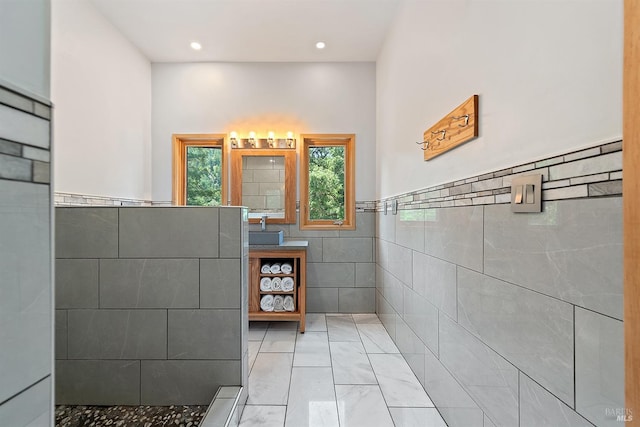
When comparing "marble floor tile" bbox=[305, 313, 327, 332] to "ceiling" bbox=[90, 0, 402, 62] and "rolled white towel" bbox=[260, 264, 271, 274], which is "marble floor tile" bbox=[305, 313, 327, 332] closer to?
"rolled white towel" bbox=[260, 264, 271, 274]

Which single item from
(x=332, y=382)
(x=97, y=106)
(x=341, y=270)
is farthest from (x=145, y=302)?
(x=341, y=270)

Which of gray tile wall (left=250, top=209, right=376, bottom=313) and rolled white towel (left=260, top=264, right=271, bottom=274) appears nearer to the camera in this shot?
rolled white towel (left=260, top=264, right=271, bottom=274)

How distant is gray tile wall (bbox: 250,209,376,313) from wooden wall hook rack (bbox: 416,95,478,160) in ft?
5.64

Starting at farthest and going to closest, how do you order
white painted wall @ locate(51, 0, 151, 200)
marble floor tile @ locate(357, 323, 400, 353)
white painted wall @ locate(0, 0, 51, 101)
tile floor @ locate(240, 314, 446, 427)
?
marble floor tile @ locate(357, 323, 400, 353) < white painted wall @ locate(51, 0, 151, 200) < tile floor @ locate(240, 314, 446, 427) < white painted wall @ locate(0, 0, 51, 101)

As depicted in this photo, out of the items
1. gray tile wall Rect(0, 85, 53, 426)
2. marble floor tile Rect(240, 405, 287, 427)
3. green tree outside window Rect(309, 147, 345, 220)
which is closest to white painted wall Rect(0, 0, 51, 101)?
gray tile wall Rect(0, 85, 53, 426)

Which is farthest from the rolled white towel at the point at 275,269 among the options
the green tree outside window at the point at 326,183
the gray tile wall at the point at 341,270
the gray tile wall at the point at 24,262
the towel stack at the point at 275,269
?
the gray tile wall at the point at 24,262

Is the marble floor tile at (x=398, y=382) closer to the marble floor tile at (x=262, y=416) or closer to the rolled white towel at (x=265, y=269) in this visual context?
the marble floor tile at (x=262, y=416)

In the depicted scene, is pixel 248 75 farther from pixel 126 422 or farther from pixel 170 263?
pixel 126 422

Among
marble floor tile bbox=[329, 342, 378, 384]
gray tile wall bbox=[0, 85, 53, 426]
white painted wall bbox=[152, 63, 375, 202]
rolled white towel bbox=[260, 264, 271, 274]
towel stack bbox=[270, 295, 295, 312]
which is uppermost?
white painted wall bbox=[152, 63, 375, 202]

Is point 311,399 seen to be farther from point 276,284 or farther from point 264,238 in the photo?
point 264,238

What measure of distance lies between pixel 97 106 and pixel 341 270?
2800 mm

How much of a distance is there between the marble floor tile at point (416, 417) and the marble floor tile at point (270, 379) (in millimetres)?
644

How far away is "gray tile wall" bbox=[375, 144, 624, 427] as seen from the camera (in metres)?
0.75

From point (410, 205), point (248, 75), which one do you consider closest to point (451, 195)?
point (410, 205)
